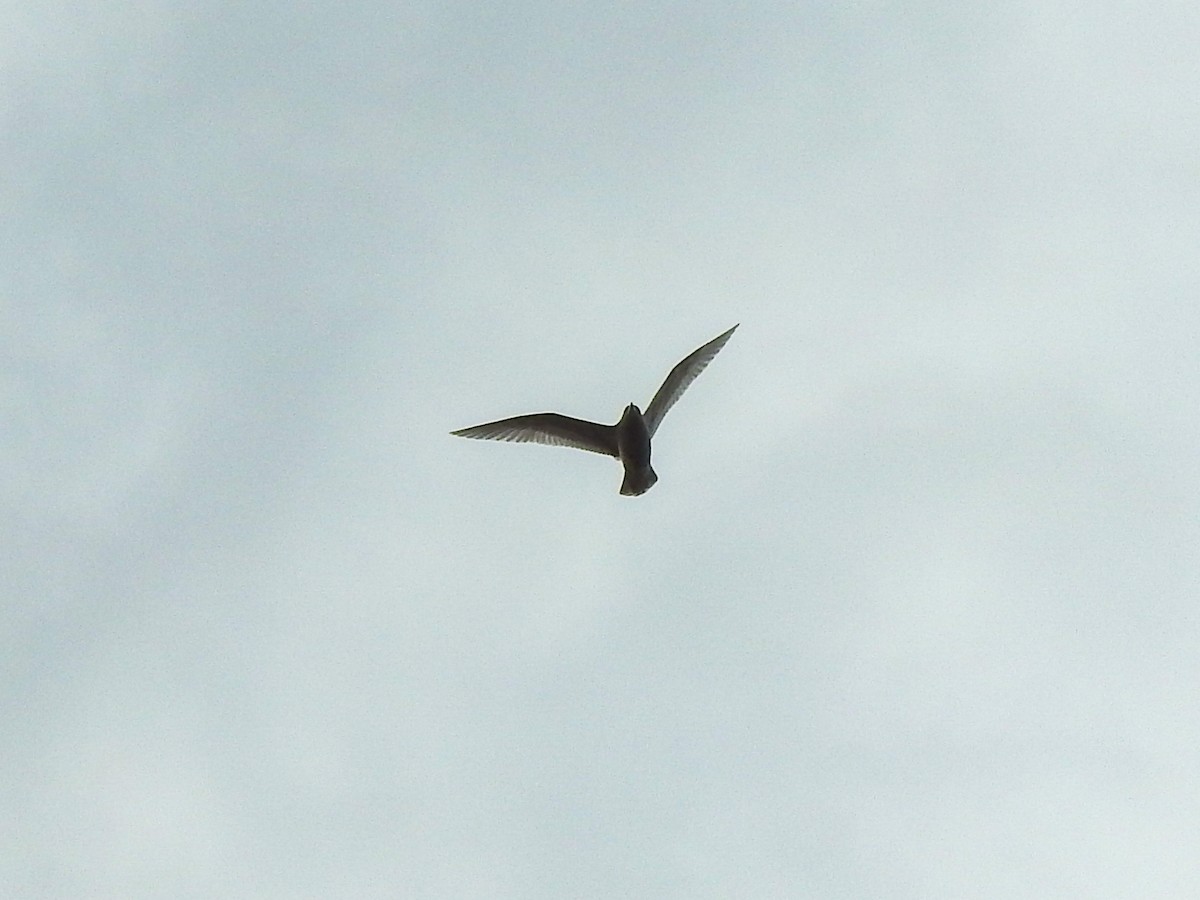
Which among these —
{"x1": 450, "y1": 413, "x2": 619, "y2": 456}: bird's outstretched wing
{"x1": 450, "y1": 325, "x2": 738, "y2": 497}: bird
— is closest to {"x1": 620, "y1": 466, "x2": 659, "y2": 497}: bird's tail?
{"x1": 450, "y1": 325, "x2": 738, "y2": 497}: bird

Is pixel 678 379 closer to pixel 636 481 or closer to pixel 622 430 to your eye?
pixel 622 430

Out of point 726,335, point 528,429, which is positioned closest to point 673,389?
point 726,335

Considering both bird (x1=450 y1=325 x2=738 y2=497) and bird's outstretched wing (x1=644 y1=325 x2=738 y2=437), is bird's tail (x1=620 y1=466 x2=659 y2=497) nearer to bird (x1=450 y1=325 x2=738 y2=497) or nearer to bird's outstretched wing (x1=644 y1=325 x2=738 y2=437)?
bird (x1=450 y1=325 x2=738 y2=497)

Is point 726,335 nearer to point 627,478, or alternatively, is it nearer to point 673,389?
point 673,389

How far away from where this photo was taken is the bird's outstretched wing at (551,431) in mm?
29016

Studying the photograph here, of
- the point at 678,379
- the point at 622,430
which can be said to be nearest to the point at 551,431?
the point at 622,430

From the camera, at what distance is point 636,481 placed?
28.6m

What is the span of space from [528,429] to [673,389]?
4239 mm

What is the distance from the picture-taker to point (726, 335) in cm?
2912

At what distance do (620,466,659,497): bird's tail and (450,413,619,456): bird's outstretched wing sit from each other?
1.10 m

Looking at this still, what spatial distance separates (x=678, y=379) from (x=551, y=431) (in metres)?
3.86

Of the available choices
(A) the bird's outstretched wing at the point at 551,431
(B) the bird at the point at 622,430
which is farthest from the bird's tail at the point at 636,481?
(A) the bird's outstretched wing at the point at 551,431

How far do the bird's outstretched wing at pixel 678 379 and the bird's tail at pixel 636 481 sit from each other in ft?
3.83

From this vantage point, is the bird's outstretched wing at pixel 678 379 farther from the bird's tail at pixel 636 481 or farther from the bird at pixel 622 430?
the bird's tail at pixel 636 481
